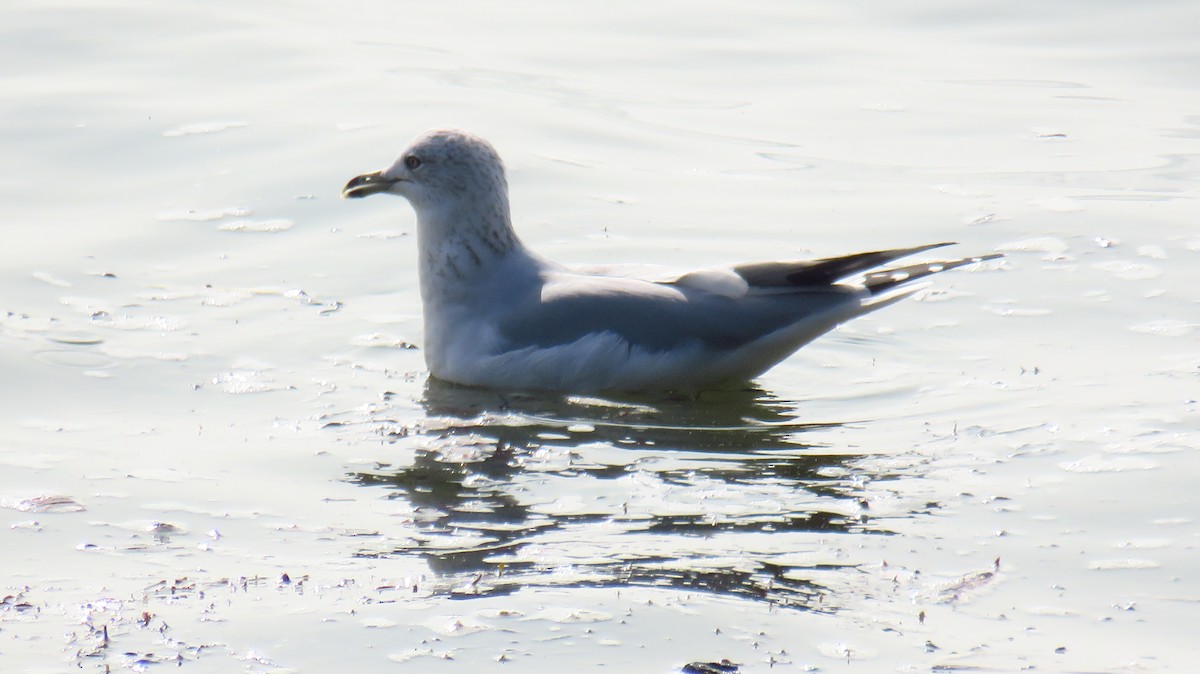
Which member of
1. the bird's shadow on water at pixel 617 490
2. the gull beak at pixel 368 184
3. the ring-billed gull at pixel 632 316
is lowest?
the bird's shadow on water at pixel 617 490

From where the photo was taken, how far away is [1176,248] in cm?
901

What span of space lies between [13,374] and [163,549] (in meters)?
2.37

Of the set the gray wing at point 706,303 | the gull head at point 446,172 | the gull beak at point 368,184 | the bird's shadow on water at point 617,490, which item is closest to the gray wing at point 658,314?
the gray wing at point 706,303

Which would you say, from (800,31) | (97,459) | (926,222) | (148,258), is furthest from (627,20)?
(97,459)

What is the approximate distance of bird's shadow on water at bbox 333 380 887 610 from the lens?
5016mm

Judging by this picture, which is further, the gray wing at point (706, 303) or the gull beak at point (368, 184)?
the gull beak at point (368, 184)

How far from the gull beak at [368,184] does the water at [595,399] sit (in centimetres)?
62

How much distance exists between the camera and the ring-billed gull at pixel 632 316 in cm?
722

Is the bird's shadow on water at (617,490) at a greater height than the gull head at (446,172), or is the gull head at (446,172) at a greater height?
the gull head at (446,172)

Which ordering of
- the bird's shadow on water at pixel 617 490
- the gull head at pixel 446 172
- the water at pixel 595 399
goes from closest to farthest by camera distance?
1. the water at pixel 595 399
2. the bird's shadow on water at pixel 617 490
3. the gull head at pixel 446 172

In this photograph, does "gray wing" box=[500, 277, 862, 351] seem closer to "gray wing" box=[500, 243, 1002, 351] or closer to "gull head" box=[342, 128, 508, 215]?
"gray wing" box=[500, 243, 1002, 351]

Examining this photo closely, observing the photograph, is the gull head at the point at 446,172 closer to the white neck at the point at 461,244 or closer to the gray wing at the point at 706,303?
the white neck at the point at 461,244

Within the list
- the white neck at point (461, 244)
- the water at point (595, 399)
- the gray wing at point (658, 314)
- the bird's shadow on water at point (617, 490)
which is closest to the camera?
the water at point (595, 399)

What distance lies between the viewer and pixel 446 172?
7.96 meters
